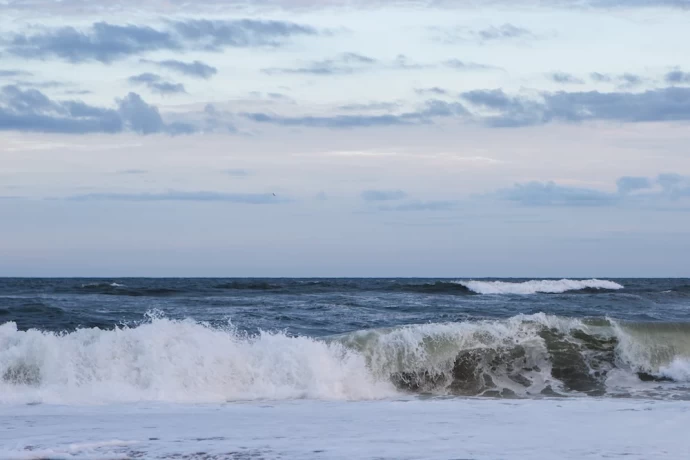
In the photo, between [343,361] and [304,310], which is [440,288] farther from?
[343,361]

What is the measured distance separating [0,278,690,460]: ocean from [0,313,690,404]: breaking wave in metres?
0.03

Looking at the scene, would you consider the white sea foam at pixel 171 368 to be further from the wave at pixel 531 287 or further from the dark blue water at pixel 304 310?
the wave at pixel 531 287

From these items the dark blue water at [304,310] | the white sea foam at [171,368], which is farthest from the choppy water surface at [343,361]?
the dark blue water at [304,310]

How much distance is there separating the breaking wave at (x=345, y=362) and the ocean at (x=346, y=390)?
31 millimetres

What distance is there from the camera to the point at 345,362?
13.4 meters

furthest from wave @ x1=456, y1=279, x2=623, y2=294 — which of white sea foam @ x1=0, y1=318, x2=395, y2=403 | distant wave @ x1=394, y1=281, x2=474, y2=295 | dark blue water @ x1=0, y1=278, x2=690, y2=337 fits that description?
white sea foam @ x1=0, y1=318, x2=395, y2=403

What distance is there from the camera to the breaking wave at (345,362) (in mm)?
11992

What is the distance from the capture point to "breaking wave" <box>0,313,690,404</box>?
11992mm

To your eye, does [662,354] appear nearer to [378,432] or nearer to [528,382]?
[528,382]

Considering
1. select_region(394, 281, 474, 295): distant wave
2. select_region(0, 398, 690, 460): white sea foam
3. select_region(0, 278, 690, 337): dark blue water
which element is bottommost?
select_region(0, 398, 690, 460): white sea foam

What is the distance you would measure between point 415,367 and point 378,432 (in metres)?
5.15

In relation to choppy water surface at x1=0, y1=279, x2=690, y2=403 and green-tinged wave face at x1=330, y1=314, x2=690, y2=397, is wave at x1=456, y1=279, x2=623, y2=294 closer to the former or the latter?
green-tinged wave face at x1=330, y1=314, x2=690, y2=397

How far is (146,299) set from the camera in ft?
95.5

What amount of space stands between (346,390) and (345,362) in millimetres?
898
